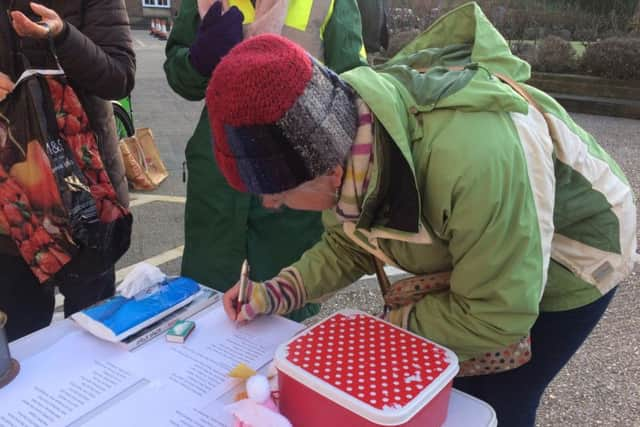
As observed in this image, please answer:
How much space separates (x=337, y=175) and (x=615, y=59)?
29.2 feet

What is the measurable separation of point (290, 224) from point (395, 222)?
88 centimetres

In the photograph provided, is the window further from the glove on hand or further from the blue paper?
the glove on hand

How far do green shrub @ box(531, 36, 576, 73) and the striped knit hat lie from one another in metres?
9.30

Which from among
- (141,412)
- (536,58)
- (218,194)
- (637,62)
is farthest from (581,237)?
(536,58)

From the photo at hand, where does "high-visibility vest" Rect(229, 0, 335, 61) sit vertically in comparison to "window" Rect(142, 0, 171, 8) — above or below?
above

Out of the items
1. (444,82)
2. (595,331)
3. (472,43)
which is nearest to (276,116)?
(444,82)

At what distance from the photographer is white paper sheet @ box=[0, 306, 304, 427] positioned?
0.99 meters

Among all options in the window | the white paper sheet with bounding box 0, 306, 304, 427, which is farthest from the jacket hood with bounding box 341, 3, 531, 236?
the window

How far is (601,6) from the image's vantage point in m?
12.0

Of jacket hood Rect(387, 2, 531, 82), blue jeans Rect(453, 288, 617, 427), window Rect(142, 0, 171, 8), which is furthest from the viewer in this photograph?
window Rect(142, 0, 171, 8)

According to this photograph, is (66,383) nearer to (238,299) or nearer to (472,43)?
(238,299)

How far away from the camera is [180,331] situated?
1.21 meters

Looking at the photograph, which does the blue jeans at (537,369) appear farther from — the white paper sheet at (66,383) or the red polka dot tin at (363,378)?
the white paper sheet at (66,383)

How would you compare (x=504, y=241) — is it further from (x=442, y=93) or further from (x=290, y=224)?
(x=290, y=224)
